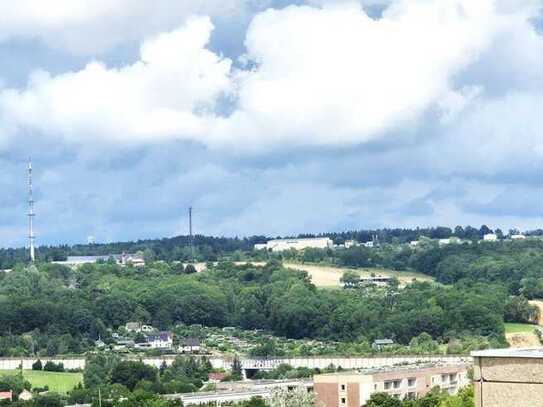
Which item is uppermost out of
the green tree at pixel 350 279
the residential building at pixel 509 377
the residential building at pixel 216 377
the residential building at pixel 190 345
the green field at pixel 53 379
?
the green tree at pixel 350 279

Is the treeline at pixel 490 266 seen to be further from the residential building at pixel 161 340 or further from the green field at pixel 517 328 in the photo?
the residential building at pixel 161 340

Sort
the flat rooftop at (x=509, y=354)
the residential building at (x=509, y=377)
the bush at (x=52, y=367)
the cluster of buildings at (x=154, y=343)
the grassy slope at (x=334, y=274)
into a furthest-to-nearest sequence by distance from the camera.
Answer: the grassy slope at (x=334, y=274) < the cluster of buildings at (x=154, y=343) < the bush at (x=52, y=367) < the residential building at (x=509, y=377) < the flat rooftop at (x=509, y=354)

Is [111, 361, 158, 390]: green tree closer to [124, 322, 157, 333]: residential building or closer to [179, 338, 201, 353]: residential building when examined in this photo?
[179, 338, 201, 353]: residential building

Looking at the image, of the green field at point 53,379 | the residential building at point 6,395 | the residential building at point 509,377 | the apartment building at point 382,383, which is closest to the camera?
the residential building at point 509,377

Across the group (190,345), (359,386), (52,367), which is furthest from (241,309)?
(359,386)

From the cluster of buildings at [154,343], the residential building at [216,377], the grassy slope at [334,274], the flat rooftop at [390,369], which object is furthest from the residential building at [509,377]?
the grassy slope at [334,274]

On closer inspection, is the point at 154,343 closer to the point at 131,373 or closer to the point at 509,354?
the point at 131,373
